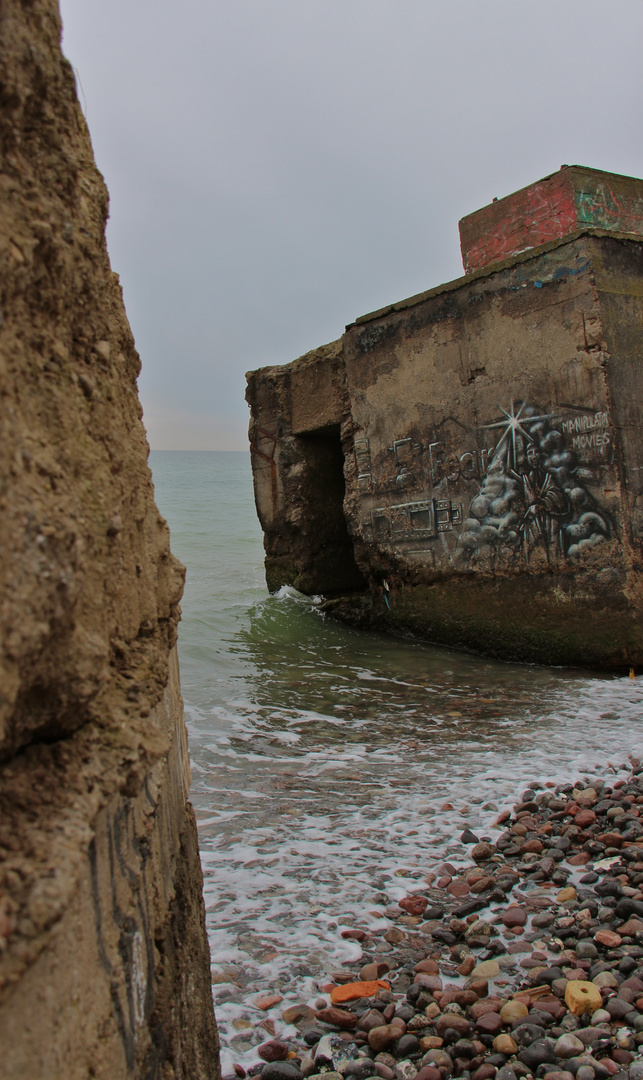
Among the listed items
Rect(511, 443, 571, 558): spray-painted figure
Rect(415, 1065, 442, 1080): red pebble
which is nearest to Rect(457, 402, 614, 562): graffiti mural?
Rect(511, 443, 571, 558): spray-painted figure

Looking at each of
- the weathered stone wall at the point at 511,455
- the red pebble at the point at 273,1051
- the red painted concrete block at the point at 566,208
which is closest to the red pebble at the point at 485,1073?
the red pebble at the point at 273,1051

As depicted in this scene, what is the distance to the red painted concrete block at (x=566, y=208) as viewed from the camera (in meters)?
5.93

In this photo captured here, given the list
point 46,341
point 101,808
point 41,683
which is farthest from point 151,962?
point 46,341

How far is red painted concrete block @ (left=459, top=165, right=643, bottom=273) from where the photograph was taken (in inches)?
233

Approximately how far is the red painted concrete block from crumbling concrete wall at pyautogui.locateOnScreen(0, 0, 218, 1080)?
18.3 feet

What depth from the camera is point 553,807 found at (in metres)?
2.96

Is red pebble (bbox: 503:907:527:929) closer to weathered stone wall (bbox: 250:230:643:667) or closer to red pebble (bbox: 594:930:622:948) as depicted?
red pebble (bbox: 594:930:622:948)

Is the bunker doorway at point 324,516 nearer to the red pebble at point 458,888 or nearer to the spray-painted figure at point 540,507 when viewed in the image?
the spray-painted figure at point 540,507

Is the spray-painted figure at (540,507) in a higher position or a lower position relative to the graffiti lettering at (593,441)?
lower

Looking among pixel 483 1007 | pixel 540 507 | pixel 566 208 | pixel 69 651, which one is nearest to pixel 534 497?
pixel 540 507

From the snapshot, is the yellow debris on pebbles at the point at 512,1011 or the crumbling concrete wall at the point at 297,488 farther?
the crumbling concrete wall at the point at 297,488

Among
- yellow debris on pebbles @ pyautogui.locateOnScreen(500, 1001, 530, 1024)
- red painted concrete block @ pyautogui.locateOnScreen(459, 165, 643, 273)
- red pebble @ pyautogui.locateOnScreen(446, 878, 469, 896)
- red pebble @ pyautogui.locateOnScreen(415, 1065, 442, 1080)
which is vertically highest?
red painted concrete block @ pyautogui.locateOnScreen(459, 165, 643, 273)

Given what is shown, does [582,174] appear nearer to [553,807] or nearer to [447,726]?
[447,726]

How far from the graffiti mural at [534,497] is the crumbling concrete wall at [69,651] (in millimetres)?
4451
